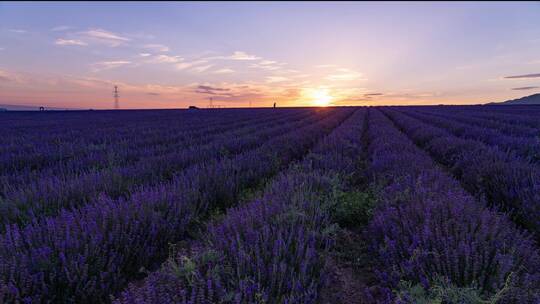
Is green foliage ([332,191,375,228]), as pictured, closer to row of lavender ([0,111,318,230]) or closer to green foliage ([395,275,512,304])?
green foliage ([395,275,512,304])

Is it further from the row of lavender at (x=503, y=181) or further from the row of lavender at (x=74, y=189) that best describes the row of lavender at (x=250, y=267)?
the row of lavender at (x=503, y=181)

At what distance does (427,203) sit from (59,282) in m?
2.72

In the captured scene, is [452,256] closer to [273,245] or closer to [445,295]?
[445,295]

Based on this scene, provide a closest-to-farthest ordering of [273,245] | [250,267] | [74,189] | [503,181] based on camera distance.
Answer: [250,267]
[273,245]
[74,189]
[503,181]

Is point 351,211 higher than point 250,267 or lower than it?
lower

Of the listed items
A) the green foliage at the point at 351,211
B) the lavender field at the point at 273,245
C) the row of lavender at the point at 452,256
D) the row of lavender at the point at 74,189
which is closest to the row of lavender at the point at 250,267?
the lavender field at the point at 273,245

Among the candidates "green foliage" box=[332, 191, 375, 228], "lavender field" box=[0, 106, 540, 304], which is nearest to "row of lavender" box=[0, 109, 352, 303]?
"lavender field" box=[0, 106, 540, 304]

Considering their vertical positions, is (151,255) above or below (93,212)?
below

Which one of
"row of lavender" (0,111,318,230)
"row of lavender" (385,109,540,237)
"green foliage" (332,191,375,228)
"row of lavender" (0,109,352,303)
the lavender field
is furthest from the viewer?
"green foliage" (332,191,375,228)

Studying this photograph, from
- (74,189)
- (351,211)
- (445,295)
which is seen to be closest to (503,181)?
(351,211)

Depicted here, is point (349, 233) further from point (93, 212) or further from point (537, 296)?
point (93, 212)

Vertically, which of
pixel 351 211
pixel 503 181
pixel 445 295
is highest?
pixel 503 181

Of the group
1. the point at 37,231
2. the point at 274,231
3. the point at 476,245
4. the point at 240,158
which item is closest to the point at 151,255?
the point at 37,231

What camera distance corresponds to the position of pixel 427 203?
242 cm
